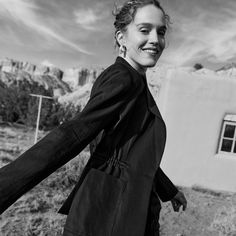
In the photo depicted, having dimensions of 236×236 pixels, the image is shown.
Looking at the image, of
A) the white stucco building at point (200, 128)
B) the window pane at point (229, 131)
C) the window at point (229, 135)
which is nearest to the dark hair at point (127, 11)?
the white stucco building at point (200, 128)

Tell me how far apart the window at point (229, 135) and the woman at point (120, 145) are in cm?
623

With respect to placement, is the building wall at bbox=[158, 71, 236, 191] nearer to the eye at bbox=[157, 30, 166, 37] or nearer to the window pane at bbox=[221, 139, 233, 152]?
the window pane at bbox=[221, 139, 233, 152]

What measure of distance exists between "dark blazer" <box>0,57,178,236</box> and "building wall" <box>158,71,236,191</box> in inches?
234

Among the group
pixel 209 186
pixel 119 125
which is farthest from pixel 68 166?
pixel 119 125

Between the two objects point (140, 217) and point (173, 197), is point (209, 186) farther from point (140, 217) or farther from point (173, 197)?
point (140, 217)

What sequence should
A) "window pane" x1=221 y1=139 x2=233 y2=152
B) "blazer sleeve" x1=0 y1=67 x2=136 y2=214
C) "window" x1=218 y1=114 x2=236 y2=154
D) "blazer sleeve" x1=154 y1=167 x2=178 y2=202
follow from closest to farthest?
"blazer sleeve" x1=0 y1=67 x2=136 y2=214 → "blazer sleeve" x1=154 y1=167 x2=178 y2=202 → "window" x1=218 y1=114 x2=236 y2=154 → "window pane" x1=221 y1=139 x2=233 y2=152

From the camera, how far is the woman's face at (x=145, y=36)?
0.96 m

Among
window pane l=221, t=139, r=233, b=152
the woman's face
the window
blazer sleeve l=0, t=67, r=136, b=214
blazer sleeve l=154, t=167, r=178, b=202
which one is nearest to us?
blazer sleeve l=0, t=67, r=136, b=214

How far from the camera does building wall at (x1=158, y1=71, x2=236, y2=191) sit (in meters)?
6.65

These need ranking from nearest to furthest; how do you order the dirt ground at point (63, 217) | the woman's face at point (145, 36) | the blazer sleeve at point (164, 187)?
1. the woman's face at point (145, 36)
2. the blazer sleeve at point (164, 187)
3. the dirt ground at point (63, 217)

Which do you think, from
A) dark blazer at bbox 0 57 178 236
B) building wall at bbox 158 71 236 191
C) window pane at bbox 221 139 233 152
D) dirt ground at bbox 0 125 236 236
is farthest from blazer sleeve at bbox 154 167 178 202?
window pane at bbox 221 139 233 152

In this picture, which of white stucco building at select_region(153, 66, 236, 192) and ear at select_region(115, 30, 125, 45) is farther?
white stucco building at select_region(153, 66, 236, 192)

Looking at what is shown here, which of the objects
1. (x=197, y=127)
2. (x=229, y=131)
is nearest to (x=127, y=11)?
(x=197, y=127)

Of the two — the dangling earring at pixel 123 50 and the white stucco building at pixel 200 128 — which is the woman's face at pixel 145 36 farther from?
the white stucco building at pixel 200 128
